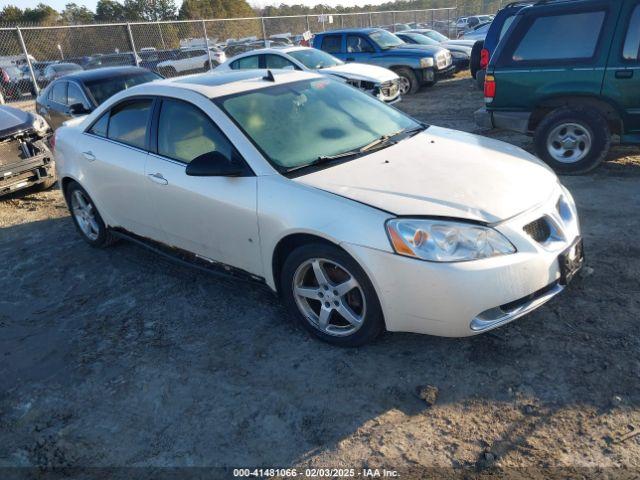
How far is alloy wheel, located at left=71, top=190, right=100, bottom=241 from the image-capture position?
503 centimetres

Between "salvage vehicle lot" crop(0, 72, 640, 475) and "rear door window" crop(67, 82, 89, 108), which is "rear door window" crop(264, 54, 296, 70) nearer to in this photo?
"rear door window" crop(67, 82, 89, 108)

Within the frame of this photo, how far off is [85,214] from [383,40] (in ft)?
36.6

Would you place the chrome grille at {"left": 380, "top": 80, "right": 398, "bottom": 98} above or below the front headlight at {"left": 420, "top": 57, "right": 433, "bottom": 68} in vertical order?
below

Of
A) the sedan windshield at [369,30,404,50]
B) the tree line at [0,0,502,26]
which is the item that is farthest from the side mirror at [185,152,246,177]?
the tree line at [0,0,502,26]

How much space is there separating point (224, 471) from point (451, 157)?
95.3 inches

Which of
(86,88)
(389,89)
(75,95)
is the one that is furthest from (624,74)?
(75,95)

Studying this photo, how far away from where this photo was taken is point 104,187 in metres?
4.49

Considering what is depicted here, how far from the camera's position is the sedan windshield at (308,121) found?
3396 millimetres

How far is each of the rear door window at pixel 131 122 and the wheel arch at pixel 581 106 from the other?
15.1 feet

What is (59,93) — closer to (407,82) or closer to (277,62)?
(277,62)

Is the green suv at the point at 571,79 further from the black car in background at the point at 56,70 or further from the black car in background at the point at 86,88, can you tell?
the black car in background at the point at 56,70

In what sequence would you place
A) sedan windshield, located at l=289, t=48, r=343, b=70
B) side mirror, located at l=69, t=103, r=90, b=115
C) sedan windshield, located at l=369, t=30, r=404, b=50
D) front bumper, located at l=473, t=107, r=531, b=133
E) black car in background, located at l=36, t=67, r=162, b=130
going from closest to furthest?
front bumper, located at l=473, t=107, r=531, b=133 → side mirror, located at l=69, t=103, r=90, b=115 → black car in background, located at l=36, t=67, r=162, b=130 → sedan windshield, located at l=289, t=48, r=343, b=70 → sedan windshield, located at l=369, t=30, r=404, b=50

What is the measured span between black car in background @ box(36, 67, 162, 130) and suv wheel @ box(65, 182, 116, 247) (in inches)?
139

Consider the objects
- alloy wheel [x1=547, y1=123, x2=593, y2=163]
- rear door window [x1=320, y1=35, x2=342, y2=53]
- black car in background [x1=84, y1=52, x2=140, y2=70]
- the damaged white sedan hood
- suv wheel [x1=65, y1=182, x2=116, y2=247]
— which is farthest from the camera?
black car in background [x1=84, y1=52, x2=140, y2=70]
